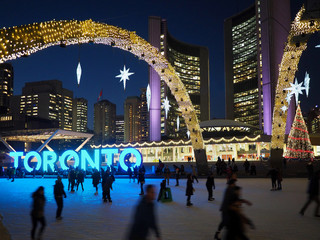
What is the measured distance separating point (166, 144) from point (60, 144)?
285 ft

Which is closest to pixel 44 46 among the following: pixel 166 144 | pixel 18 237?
pixel 18 237

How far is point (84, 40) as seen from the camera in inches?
774

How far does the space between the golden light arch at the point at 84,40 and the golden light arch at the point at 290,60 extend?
6.86 meters

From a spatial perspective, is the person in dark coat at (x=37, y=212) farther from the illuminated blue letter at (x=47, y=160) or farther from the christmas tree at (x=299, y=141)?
the christmas tree at (x=299, y=141)

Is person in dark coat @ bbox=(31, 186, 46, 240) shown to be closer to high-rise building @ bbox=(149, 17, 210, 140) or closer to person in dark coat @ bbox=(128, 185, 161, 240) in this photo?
person in dark coat @ bbox=(128, 185, 161, 240)

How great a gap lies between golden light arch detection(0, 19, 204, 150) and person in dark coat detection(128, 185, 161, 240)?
441 inches

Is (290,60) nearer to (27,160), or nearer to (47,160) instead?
(47,160)

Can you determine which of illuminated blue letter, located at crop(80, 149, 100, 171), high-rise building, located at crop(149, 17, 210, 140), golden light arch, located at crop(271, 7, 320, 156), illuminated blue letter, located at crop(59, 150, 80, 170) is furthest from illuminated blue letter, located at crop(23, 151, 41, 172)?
high-rise building, located at crop(149, 17, 210, 140)

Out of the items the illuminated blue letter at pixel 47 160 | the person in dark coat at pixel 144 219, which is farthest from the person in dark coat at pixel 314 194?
the illuminated blue letter at pixel 47 160

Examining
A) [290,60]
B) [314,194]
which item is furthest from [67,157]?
[314,194]

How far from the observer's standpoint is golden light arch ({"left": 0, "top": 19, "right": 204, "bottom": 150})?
14.5 meters

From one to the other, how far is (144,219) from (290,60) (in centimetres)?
2301

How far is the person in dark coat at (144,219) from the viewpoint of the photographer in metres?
5.45

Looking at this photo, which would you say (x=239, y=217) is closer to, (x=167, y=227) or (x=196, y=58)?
(x=167, y=227)
